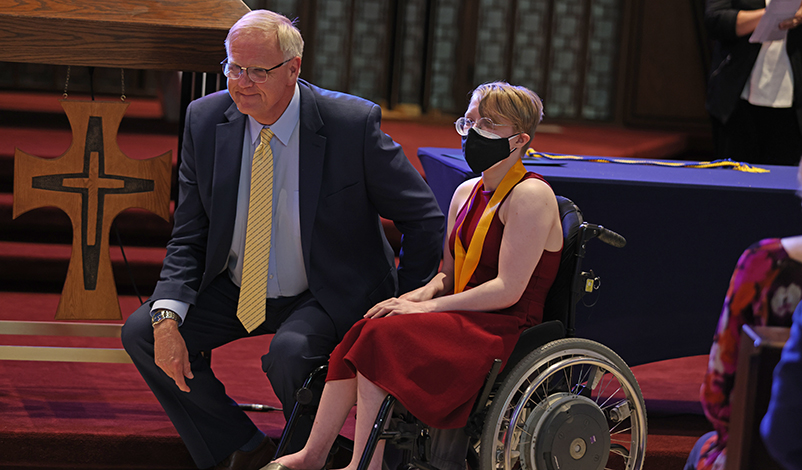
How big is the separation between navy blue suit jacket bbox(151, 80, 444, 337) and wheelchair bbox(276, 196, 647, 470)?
42cm

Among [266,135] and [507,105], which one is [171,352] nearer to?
[266,135]

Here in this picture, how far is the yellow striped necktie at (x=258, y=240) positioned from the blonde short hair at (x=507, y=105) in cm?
64

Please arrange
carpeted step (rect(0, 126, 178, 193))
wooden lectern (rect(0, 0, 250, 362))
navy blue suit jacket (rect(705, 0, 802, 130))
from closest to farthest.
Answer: wooden lectern (rect(0, 0, 250, 362)), navy blue suit jacket (rect(705, 0, 802, 130)), carpeted step (rect(0, 126, 178, 193))

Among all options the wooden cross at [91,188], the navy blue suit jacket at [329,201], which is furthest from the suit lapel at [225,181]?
the wooden cross at [91,188]

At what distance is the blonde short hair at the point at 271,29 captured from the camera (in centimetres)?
248

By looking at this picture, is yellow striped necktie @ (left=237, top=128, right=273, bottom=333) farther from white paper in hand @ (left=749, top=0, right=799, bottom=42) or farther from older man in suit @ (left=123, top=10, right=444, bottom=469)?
white paper in hand @ (left=749, top=0, right=799, bottom=42)

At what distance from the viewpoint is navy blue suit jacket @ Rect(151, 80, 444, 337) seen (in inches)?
103

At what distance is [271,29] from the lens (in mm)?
2484

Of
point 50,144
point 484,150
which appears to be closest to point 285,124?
point 484,150

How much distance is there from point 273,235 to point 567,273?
2.80 feet

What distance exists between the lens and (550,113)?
26.6 feet

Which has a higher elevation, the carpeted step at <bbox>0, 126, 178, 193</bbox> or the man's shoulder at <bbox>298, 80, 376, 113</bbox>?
the man's shoulder at <bbox>298, 80, 376, 113</bbox>

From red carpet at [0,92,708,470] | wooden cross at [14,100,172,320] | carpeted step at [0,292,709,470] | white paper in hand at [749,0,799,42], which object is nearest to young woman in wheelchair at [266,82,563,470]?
carpeted step at [0,292,709,470]

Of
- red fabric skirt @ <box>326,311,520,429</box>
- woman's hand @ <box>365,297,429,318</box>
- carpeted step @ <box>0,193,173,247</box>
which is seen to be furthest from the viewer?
carpeted step @ <box>0,193,173,247</box>
